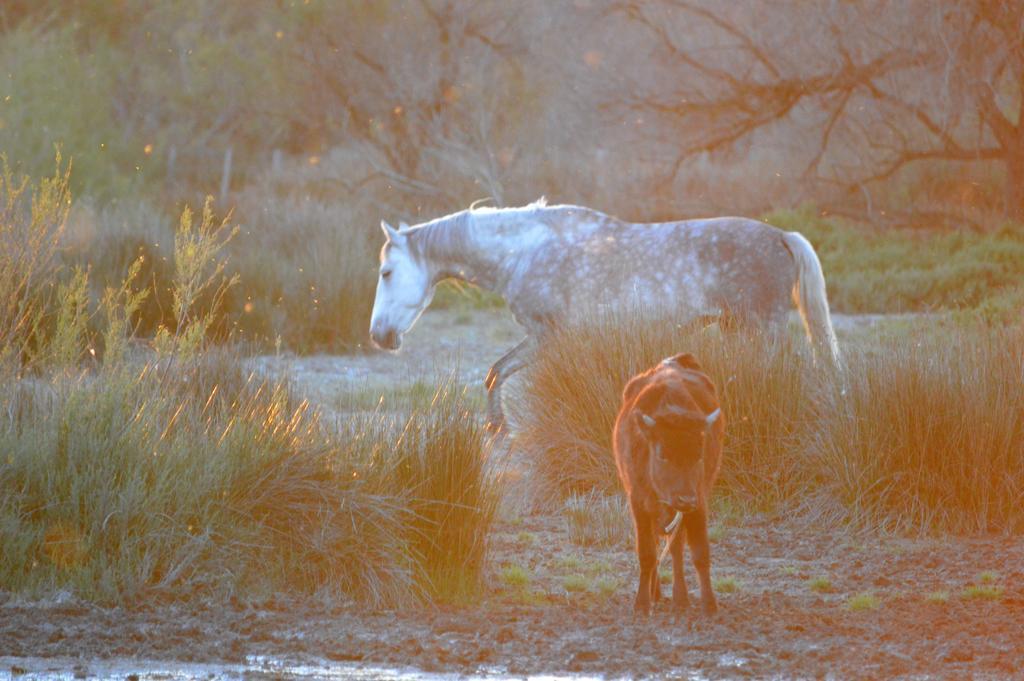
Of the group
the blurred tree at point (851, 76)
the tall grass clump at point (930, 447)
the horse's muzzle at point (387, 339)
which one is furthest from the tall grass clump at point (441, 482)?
the blurred tree at point (851, 76)

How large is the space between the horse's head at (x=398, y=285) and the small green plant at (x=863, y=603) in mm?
5163

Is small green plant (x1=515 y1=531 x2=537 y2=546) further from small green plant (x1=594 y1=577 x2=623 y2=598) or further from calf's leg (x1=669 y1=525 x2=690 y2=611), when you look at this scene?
calf's leg (x1=669 y1=525 x2=690 y2=611)

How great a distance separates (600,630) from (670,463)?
0.72 m

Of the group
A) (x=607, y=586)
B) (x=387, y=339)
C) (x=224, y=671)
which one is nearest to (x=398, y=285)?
(x=387, y=339)

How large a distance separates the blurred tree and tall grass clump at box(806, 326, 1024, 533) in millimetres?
9022

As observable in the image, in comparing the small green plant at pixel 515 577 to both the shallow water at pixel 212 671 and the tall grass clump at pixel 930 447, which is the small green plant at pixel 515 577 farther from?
the tall grass clump at pixel 930 447

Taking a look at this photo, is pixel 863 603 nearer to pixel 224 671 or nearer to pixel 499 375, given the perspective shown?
pixel 224 671

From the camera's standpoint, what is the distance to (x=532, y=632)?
6.18m

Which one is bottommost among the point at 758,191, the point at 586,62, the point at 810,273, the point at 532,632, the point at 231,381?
the point at 532,632

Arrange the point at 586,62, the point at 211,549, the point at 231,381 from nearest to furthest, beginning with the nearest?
the point at 211,549 → the point at 231,381 → the point at 586,62

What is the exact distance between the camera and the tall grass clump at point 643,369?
8656 millimetres

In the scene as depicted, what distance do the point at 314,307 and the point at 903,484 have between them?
27.0ft

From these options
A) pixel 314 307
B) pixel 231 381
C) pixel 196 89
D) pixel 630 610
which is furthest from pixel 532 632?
pixel 196 89

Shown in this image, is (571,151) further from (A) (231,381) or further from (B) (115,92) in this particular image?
(A) (231,381)
